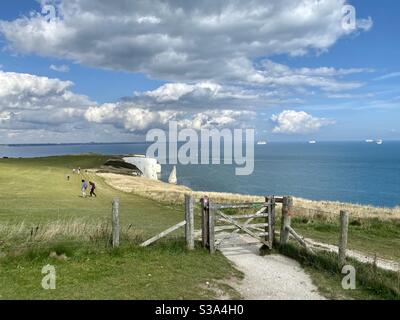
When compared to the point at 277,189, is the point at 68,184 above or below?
above

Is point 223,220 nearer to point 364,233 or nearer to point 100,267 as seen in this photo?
point 100,267

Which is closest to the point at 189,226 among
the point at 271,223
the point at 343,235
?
the point at 271,223

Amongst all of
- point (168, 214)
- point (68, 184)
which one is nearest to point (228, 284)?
point (168, 214)

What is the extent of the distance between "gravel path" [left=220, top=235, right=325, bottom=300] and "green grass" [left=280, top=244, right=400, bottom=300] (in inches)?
12.7

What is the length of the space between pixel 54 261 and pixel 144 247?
305 cm

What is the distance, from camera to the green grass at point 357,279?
37.1 feet

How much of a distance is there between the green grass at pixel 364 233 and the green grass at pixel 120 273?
331 inches

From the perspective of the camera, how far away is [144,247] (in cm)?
1473

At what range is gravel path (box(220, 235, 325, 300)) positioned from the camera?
1133cm

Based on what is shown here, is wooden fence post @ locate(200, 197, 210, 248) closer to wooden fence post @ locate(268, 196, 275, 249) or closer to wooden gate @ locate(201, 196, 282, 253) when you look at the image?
wooden gate @ locate(201, 196, 282, 253)

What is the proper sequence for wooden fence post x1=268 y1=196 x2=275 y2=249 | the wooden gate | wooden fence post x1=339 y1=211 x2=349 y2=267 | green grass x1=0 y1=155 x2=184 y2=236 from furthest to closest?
1. green grass x1=0 y1=155 x2=184 y2=236
2. wooden fence post x1=268 y1=196 x2=275 y2=249
3. the wooden gate
4. wooden fence post x1=339 y1=211 x2=349 y2=267

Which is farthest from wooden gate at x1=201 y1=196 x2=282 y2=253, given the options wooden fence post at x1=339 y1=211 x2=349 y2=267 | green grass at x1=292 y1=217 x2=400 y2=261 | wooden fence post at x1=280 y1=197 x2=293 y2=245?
green grass at x1=292 y1=217 x2=400 y2=261

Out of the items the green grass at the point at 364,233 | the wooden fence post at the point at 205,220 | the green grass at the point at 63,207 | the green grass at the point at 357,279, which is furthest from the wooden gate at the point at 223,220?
the green grass at the point at 364,233

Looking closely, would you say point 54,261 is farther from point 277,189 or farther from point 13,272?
point 277,189
